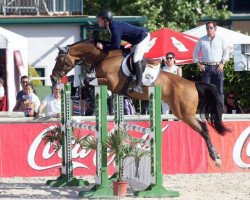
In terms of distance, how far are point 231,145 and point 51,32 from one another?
11382 millimetres

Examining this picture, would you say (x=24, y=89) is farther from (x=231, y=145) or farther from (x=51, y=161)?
(x=231, y=145)

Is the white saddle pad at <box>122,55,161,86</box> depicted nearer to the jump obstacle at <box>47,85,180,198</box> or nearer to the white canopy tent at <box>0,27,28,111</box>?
the jump obstacle at <box>47,85,180,198</box>

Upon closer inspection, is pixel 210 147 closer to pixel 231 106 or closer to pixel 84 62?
pixel 84 62

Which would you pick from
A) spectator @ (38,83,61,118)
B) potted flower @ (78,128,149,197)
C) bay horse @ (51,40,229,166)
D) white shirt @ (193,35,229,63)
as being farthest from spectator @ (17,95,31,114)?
potted flower @ (78,128,149,197)

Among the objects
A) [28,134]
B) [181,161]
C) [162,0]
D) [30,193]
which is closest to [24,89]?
[28,134]

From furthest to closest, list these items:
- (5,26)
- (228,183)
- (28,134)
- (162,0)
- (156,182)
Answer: (162,0), (5,26), (28,134), (228,183), (156,182)

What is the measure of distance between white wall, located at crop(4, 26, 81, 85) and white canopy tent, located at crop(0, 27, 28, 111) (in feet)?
15.8

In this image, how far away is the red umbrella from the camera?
20984 mm

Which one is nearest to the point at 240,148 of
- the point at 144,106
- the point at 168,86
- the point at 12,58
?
the point at 168,86

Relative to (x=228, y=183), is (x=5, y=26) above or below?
above

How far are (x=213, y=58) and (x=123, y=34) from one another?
10.6 ft

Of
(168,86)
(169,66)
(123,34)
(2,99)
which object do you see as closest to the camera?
(123,34)

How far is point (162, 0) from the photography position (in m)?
33.2

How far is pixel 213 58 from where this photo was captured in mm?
17938
